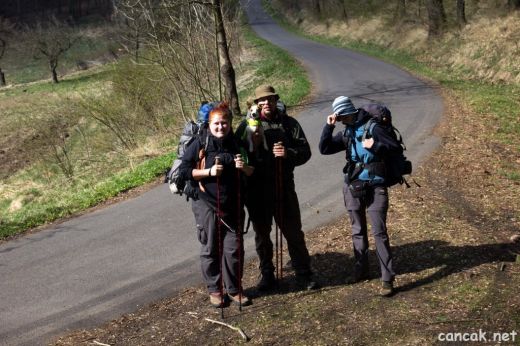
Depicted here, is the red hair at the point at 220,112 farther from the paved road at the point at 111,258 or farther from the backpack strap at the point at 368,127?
the paved road at the point at 111,258

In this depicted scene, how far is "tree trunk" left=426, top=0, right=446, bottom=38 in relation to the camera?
89.0 feet

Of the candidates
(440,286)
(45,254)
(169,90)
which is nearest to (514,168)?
(440,286)

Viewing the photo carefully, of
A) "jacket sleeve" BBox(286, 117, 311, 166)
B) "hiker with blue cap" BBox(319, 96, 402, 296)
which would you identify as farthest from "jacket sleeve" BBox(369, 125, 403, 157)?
"jacket sleeve" BBox(286, 117, 311, 166)

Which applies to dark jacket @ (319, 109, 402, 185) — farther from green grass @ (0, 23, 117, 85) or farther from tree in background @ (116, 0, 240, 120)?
green grass @ (0, 23, 117, 85)

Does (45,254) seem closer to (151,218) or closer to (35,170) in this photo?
(151,218)

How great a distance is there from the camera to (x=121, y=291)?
20.2 ft

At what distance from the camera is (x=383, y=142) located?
5.00 metres

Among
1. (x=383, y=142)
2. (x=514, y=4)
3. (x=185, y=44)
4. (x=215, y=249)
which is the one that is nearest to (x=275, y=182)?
(x=215, y=249)

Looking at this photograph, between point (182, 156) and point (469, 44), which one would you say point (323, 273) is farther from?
point (469, 44)

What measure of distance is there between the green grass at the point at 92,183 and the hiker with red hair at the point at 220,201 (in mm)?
4761

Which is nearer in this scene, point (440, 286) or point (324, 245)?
point (440, 286)

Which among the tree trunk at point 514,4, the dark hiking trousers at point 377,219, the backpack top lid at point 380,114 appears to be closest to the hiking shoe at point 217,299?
the dark hiking trousers at point 377,219

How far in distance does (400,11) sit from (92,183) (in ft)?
87.5

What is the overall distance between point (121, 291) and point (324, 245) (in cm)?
243
